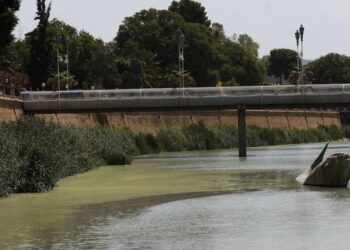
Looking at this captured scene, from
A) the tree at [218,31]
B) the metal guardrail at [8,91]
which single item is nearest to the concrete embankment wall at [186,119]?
the metal guardrail at [8,91]

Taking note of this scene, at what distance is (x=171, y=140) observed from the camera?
97.8 m

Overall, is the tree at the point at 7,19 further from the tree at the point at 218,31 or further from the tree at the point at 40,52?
the tree at the point at 218,31

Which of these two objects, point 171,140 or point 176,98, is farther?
point 171,140

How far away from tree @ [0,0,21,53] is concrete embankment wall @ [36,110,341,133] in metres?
14.3

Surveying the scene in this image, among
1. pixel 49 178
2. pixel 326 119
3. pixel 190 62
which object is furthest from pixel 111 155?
pixel 326 119

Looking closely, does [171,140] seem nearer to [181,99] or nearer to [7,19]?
[181,99]

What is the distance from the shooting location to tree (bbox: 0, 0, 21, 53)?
63.8 m

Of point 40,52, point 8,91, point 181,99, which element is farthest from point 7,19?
point 40,52

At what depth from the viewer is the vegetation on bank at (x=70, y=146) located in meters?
40.1

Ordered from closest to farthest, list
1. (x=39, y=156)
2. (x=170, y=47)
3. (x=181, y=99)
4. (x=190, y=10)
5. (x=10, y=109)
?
(x=39, y=156) < (x=10, y=109) < (x=181, y=99) < (x=170, y=47) < (x=190, y=10)

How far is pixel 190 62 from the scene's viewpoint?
14800cm

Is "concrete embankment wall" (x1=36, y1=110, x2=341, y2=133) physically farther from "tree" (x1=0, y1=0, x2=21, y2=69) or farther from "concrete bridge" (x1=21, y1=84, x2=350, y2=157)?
"tree" (x1=0, y1=0, x2=21, y2=69)

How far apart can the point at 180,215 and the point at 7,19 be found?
37785 mm

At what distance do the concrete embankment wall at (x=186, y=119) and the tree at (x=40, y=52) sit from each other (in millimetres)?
15421
